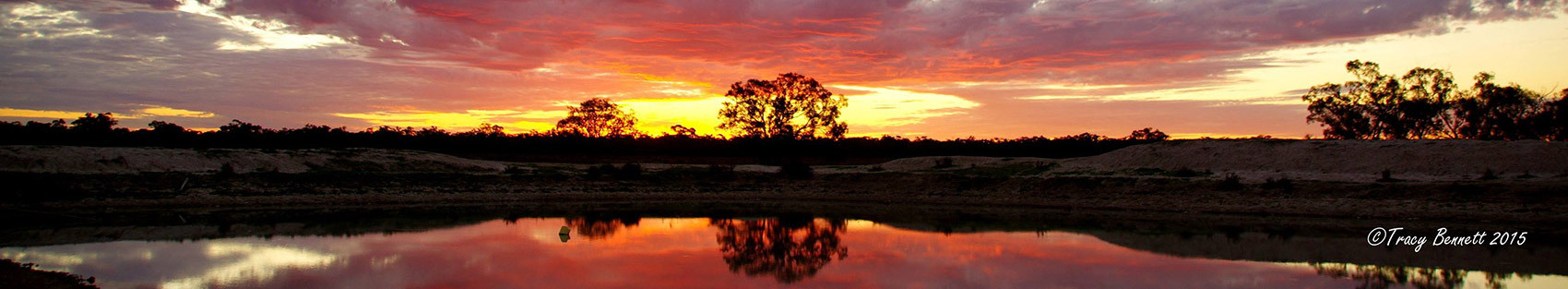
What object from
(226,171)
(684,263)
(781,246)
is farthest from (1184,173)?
(226,171)

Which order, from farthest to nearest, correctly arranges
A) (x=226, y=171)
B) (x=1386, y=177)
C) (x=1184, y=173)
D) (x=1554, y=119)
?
(x=1554, y=119), (x=1184, y=173), (x=226, y=171), (x=1386, y=177)

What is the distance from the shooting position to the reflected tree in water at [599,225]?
83.2 feet

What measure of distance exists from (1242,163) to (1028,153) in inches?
1312

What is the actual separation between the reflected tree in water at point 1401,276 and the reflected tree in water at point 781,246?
962 cm

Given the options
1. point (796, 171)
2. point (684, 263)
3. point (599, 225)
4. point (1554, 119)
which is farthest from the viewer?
point (1554, 119)

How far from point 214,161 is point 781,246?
3044 cm

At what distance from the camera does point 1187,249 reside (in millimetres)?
21422

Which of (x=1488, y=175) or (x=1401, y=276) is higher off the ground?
(x=1488, y=175)

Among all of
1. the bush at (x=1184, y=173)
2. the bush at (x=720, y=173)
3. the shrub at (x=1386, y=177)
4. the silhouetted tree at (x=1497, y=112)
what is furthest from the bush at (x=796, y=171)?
the silhouetted tree at (x=1497, y=112)

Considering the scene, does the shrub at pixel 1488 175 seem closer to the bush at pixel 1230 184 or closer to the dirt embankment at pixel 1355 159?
the dirt embankment at pixel 1355 159

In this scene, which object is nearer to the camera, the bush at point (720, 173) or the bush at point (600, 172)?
the bush at point (600, 172)

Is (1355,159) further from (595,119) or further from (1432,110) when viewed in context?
(595,119)

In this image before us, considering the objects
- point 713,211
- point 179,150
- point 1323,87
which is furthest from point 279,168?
point 1323,87

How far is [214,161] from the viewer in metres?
40.6
